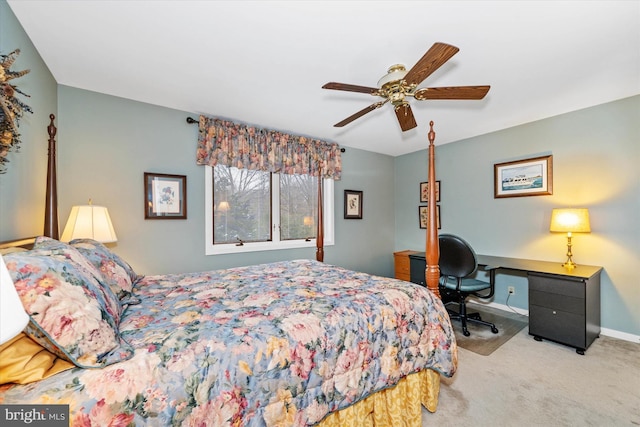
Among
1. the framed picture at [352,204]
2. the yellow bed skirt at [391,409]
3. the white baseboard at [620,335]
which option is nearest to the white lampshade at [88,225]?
the yellow bed skirt at [391,409]

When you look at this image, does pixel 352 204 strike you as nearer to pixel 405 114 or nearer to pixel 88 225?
pixel 405 114

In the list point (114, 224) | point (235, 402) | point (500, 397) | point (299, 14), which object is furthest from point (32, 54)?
point (500, 397)

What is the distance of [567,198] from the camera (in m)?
3.07

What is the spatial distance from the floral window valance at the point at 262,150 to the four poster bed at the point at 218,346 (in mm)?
1313

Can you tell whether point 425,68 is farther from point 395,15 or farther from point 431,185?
point 431,185

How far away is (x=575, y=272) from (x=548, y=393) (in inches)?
50.8

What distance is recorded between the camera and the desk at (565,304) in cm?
246

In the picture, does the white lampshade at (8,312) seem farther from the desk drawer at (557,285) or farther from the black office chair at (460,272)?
the desk drawer at (557,285)

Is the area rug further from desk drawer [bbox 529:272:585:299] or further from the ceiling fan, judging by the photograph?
the ceiling fan

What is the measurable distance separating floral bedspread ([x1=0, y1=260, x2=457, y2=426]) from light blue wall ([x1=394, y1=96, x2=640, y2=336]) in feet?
7.73

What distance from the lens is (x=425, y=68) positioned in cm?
165

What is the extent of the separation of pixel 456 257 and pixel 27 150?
3579 millimetres

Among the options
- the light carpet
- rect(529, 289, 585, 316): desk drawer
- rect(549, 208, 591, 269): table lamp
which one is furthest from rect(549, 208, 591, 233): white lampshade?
the light carpet

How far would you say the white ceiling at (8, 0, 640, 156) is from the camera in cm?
158
